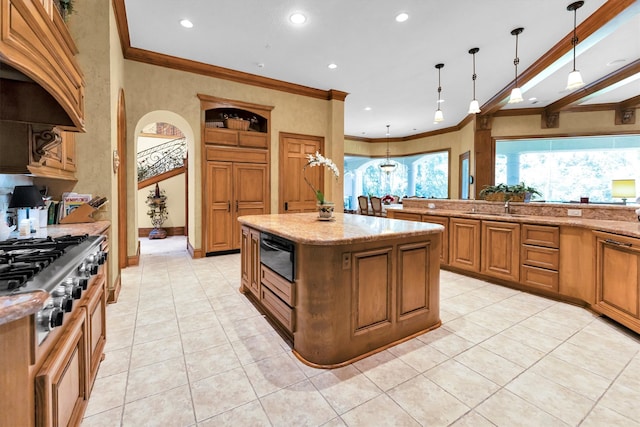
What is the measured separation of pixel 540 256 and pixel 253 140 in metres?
4.80

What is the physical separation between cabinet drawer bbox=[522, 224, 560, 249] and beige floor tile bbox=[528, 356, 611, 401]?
5.28 ft

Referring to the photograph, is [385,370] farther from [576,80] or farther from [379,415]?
[576,80]

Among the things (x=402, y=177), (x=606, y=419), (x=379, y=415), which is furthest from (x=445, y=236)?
(x=402, y=177)

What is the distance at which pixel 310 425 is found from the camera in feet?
4.84

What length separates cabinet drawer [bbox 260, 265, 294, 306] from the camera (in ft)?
7.05

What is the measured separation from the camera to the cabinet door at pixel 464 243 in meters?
3.83

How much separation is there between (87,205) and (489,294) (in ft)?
14.1

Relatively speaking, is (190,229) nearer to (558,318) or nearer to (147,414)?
(147,414)

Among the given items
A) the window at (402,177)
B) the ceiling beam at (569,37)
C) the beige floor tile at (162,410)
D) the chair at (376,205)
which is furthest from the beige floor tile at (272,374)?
the window at (402,177)

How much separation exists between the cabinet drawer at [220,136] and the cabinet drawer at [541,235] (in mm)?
4698

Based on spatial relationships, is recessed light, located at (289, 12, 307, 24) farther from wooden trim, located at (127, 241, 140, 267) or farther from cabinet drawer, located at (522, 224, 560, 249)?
wooden trim, located at (127, 241, 140, 267)

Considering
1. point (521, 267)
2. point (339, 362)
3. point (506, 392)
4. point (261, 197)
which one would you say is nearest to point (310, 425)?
point (339, 362)

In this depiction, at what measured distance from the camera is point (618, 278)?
99.3 inches

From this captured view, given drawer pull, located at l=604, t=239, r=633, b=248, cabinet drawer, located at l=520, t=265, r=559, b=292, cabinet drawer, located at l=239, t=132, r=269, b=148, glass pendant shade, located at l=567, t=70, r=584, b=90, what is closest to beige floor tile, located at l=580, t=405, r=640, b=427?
drawer pull, located at l=604, t=239, r=633, b=248
